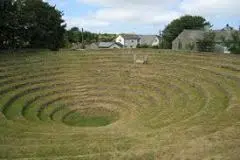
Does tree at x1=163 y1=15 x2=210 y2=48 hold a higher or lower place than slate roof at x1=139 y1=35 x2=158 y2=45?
higher

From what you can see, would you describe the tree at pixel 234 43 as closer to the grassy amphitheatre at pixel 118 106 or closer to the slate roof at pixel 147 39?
the grassy amphitheatre at pixel 118 106

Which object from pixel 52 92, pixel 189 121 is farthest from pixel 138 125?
pixel 52 92

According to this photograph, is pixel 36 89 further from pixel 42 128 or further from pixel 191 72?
pixel 191 72

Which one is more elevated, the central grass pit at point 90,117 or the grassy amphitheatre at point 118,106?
the grassy amphitheatre at point 118,106

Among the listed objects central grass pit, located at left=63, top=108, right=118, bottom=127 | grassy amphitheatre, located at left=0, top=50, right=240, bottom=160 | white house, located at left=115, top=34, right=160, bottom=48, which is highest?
white house, located at left=115, top=34, right=160, bottom=48

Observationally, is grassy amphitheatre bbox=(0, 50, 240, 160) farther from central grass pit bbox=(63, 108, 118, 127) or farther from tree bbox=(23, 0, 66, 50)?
tree bbox=(23, 0, 66, 50)

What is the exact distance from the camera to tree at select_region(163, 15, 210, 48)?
90.3 metres

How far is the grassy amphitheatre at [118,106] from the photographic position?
53.5 ft

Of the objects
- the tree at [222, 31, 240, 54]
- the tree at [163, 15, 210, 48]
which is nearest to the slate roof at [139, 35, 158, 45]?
the tree at [163, 15, 210, 48]

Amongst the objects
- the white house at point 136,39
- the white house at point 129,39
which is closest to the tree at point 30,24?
the white house at point 136,39

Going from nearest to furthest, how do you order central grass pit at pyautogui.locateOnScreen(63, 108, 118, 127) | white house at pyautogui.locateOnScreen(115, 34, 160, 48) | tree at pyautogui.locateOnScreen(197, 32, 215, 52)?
central grass pit at pyautogui.locateOnScreen(63, 108, 118, 127), tree at pyautogui.locateOnScreen(197, 32, 215, 52), white house at pyautogui.locateOnScreen(115, 34, 160, 48)

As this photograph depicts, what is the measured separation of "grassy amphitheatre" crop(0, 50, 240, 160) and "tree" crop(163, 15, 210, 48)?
147 feet

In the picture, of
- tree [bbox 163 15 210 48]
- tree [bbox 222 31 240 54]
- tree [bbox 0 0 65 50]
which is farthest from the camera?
tree [bbox 163 15 210 48]

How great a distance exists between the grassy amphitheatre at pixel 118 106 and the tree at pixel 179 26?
1762 inches
